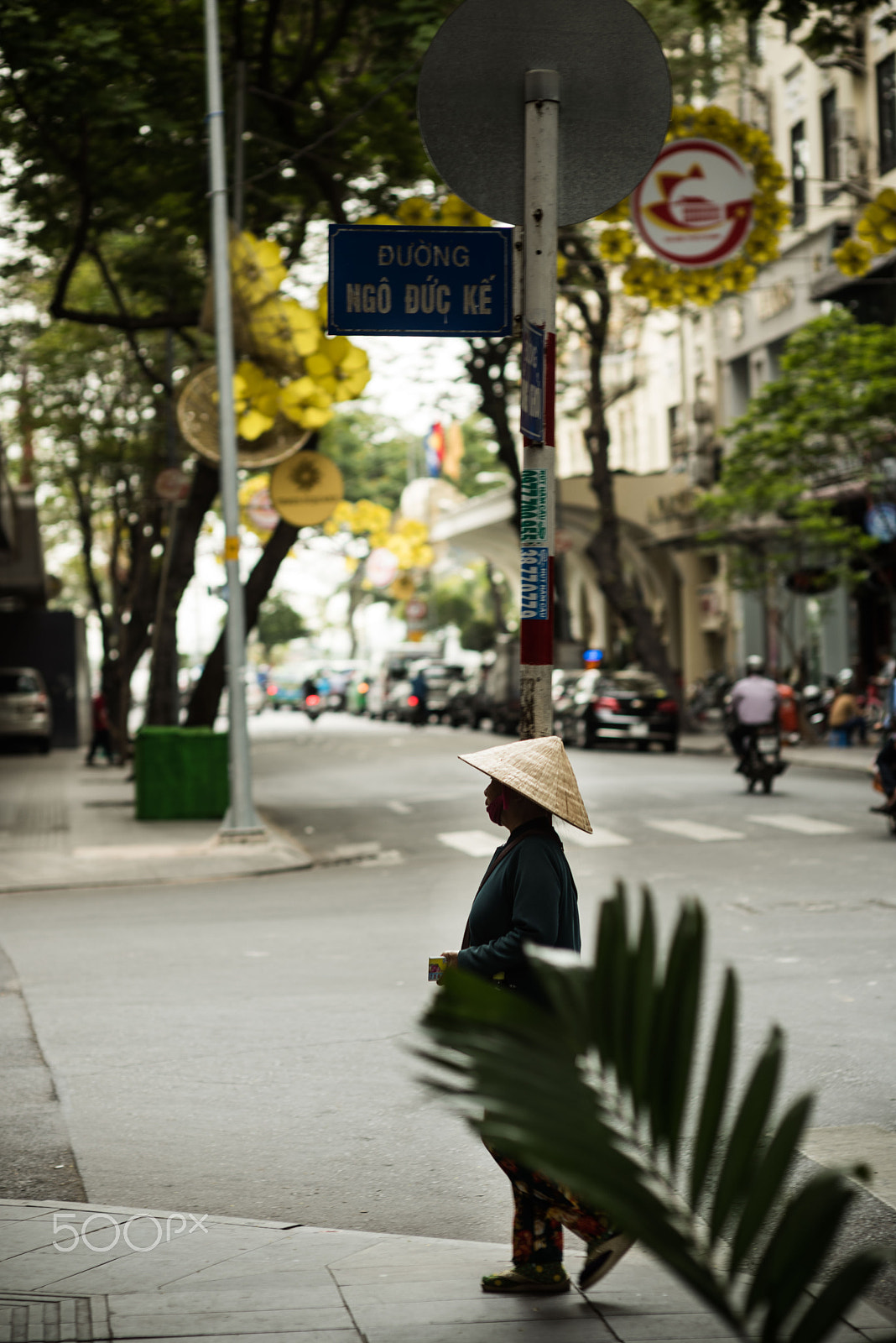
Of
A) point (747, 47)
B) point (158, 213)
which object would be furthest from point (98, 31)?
point (747, 47)

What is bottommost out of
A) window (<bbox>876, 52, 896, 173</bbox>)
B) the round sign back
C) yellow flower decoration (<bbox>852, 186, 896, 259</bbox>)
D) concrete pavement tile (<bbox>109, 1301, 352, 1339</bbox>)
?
concrete pavement tile (<bbox>109, 1301, 352, 1339</bbox>)

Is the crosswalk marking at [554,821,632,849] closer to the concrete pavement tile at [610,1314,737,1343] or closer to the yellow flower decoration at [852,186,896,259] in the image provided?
the yellow flower decoration at [852,186,896,259]

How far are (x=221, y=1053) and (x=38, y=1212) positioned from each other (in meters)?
2.67

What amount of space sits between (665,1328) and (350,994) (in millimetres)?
5096

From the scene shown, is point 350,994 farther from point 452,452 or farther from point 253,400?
point 452,452

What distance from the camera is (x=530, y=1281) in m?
4.07

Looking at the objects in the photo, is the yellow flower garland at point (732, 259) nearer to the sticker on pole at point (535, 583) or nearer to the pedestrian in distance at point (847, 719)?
the sticker on pole at point (535, 583)

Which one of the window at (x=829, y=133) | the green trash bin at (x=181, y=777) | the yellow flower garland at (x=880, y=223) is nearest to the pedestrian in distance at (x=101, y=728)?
the green trash bin at (x=181, y=777)

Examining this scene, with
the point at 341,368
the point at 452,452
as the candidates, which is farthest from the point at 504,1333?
the point at 452,452

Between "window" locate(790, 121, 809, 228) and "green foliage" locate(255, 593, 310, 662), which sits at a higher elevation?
"window" locate(790, 121, 809, 228)

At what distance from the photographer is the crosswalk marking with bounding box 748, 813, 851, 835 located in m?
16.5

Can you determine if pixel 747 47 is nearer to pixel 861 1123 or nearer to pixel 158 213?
pixel 158 213

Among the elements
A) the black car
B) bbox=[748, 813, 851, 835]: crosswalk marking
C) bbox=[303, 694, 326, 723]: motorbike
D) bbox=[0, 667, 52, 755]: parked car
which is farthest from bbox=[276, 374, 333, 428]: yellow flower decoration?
bbox=[303, 694, 326, 723]: motorbike

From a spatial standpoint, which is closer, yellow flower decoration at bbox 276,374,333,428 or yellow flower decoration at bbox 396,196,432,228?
yellow flower decoration at bbox 396,196,432,228
